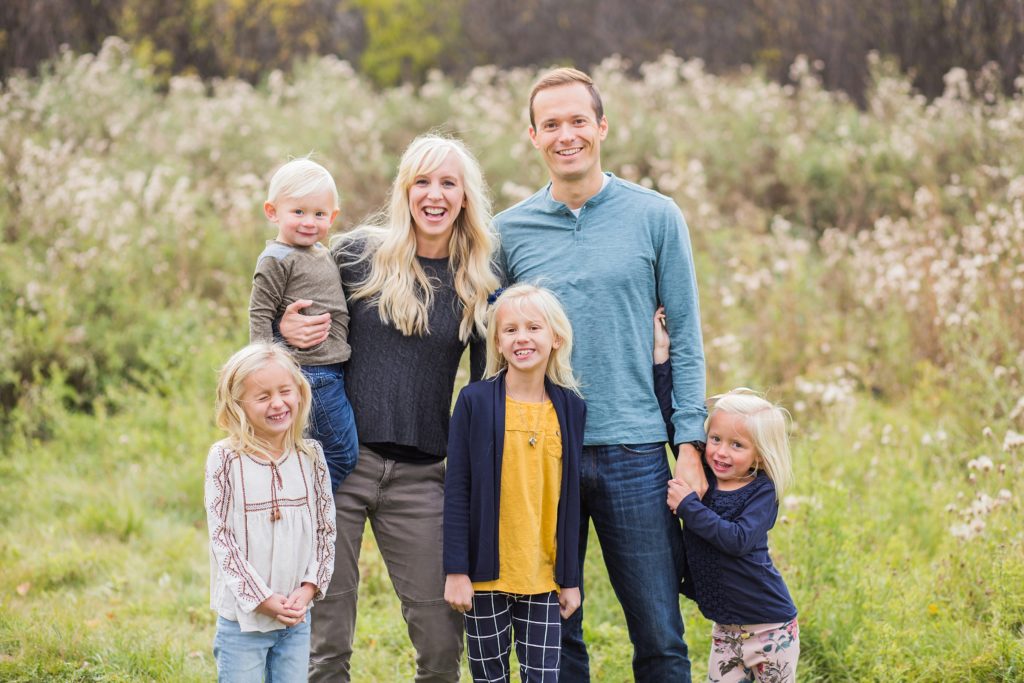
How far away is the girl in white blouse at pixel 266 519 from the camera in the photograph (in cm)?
292

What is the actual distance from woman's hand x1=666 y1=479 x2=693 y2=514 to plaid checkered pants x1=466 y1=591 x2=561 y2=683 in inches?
19.6

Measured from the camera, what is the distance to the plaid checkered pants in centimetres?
304

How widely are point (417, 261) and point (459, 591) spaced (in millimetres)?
1123

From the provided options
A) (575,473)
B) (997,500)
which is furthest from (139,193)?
(997,500)

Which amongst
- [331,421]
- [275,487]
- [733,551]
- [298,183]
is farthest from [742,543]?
[298,183]

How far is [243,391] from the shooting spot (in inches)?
118

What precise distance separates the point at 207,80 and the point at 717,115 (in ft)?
32.2

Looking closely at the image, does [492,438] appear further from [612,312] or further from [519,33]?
[519,33]

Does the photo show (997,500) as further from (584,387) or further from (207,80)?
(207,80)

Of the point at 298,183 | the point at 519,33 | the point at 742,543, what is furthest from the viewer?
the point at 519,33

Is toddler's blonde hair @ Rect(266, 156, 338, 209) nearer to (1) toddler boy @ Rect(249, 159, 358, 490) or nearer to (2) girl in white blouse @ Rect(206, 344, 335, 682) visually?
(1) toddler boy @ Rect(249, 159, 358, 490)

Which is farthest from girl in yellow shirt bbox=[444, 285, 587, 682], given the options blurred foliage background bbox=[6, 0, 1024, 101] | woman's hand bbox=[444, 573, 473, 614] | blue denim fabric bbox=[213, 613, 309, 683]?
blurred foliage background bbox=[6, 0, 1024, 101]

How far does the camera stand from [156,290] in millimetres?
7832

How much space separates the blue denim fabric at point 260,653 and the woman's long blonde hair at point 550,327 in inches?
41.7
